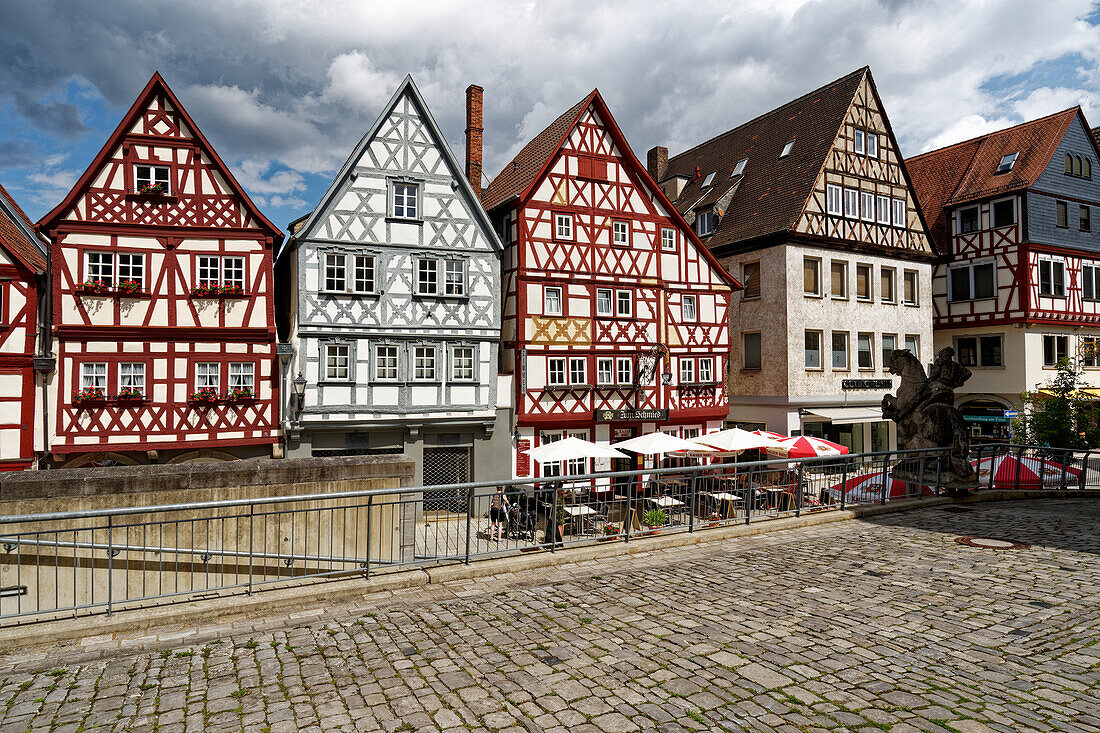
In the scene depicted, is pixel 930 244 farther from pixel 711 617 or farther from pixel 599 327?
pixel 711 617

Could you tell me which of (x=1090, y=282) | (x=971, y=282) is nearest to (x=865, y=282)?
(x=971, y=282)

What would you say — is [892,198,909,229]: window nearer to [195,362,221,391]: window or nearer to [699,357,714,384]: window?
[699,357,714,384]: window

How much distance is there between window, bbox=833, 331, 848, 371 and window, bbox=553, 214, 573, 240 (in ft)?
40.4

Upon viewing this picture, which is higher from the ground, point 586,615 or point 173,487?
point 173,487

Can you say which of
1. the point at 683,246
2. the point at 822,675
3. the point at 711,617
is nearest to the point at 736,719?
the point at 822,675

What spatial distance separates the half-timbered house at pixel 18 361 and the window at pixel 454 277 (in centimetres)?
1093

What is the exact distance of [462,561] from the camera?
9.60 m

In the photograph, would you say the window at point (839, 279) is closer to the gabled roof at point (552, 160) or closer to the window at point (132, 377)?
the gabled roof at point (552, 160)

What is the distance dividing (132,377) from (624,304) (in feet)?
51.0

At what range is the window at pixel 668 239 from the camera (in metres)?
26.7

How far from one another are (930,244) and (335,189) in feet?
84.9

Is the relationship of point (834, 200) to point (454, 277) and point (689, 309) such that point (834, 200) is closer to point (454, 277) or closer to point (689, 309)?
→ point (689, 309)

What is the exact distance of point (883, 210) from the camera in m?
30.7

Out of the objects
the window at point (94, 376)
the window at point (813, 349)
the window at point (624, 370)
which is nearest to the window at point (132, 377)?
the window at point (94, 376)
